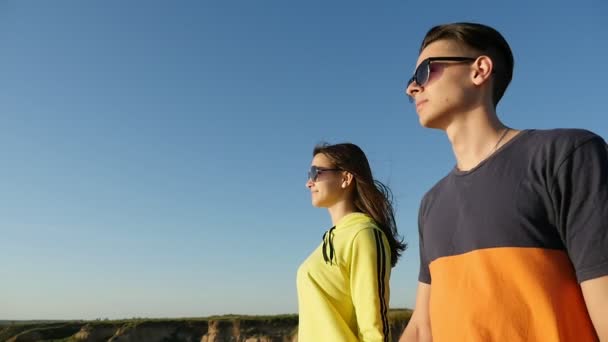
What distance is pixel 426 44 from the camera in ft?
7.70

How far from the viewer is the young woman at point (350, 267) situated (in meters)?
3.11

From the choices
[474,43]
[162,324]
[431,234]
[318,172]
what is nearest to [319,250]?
[318,172]

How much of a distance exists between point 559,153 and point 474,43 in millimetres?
766

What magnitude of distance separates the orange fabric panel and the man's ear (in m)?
0.78

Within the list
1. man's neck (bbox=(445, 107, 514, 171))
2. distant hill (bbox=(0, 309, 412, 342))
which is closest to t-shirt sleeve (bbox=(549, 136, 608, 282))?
man's neck (bbox=(445, 107, 514, 171))

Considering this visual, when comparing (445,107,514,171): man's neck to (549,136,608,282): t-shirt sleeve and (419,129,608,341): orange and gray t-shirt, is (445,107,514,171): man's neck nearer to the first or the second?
(419,129,608,341): orange and gray t-shirt

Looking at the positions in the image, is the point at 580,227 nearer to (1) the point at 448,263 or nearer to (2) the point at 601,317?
(2) the point at 601,317

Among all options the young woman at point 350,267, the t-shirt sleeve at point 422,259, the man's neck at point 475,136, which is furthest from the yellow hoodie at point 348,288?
the man's neck at point 475,136

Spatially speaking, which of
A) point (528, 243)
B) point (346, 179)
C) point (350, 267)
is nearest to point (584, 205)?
point (528, 243)

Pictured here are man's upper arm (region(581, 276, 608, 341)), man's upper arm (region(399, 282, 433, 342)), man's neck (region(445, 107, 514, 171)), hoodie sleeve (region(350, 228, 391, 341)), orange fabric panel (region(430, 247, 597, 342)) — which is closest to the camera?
man's upper arm (region(581, 276, 608, 341))

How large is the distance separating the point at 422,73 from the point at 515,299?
1094 mm

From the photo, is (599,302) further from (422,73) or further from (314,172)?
(314,172)

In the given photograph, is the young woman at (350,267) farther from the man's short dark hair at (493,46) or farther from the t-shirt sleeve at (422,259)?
the man's short dark hair at (493,46)

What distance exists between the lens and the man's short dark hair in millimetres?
2158
